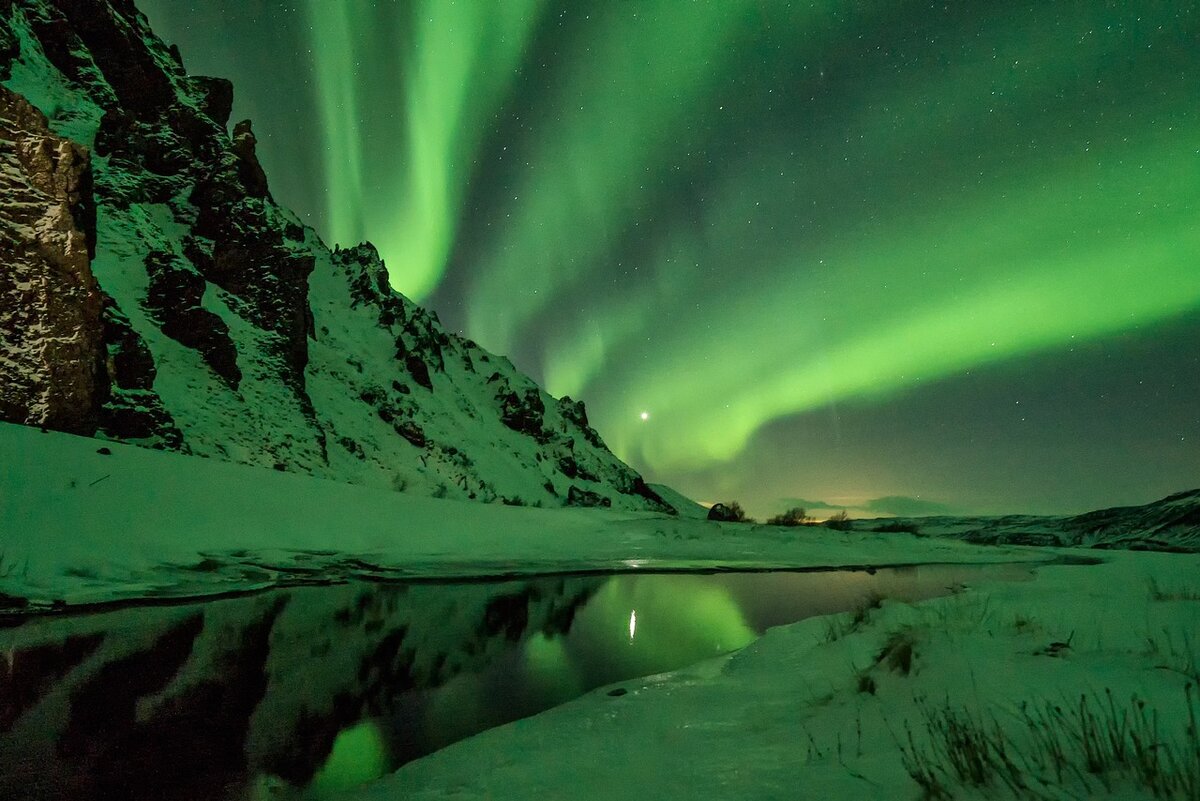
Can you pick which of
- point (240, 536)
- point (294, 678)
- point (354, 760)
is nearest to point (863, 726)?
point (354, 760)

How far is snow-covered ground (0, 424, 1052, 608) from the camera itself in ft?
26.8

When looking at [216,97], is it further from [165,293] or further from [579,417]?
[579,417]

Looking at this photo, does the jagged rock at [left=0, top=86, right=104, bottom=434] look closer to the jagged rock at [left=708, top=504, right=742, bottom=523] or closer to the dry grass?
the dry grass

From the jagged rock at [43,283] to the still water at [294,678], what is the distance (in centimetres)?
1388

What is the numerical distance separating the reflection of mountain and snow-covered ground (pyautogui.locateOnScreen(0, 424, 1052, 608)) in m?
2.11

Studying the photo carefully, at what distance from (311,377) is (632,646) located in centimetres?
4632

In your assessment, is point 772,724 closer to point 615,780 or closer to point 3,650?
point 615,780

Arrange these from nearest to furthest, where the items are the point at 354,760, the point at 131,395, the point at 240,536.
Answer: the point at 354,760, the point at 240,536, the point at 131,395

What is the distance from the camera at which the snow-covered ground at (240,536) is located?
8.16m

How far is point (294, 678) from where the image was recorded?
4520mm

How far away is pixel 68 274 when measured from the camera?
1670cm

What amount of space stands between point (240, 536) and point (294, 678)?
8597 millimetres

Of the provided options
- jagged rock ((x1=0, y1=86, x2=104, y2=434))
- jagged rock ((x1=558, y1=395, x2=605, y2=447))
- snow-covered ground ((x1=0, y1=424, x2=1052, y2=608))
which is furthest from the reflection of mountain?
jagged rock ((x1=558, y1=395, x2=605, y2=447))

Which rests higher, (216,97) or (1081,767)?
(216,97)
